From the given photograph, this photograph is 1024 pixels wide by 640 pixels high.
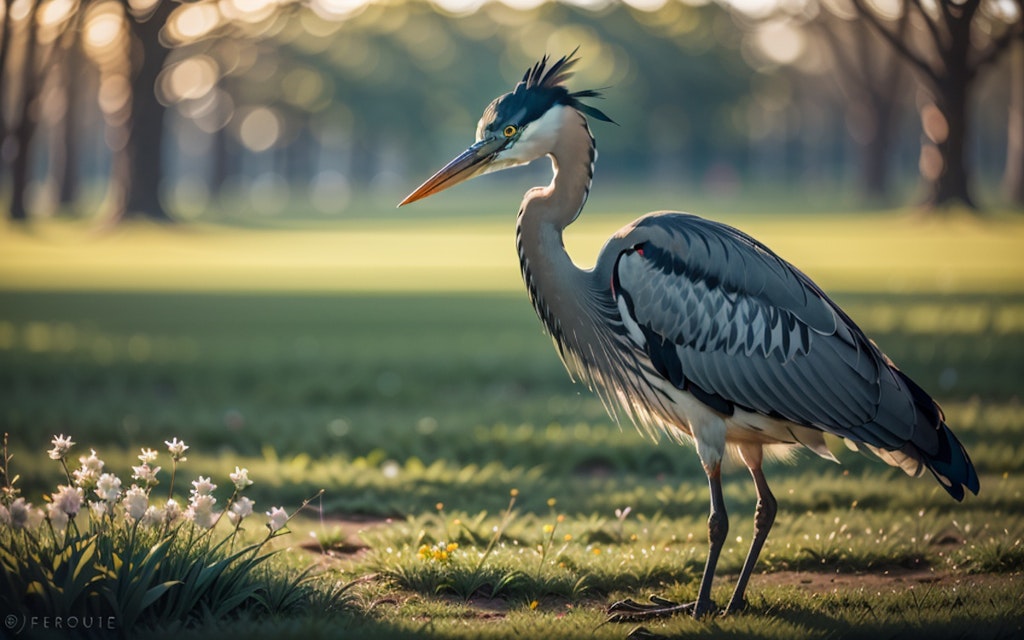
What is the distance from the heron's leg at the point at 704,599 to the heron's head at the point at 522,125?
5.91 feet

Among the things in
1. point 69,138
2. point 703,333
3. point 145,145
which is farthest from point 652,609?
point 69,138

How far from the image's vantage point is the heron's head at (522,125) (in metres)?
6.35

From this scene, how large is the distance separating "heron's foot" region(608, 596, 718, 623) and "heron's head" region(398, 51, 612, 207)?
7.16 feet

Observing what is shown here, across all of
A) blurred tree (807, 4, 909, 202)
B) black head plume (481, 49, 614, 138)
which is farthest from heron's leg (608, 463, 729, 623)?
blurred tree (807, 4, 909, 202)

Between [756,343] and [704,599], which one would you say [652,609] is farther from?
[756,343]

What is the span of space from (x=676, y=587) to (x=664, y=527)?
4.45 feet

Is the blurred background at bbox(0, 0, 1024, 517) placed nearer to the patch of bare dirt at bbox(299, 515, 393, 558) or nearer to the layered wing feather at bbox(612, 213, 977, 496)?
the patch of bare dirt at bbox(299, 515, 393, 558)

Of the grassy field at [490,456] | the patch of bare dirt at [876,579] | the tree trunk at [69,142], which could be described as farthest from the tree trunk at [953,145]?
the tree trunk at [69,142]

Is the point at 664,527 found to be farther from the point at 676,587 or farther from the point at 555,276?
the point at 555,276

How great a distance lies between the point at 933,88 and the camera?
2752cm

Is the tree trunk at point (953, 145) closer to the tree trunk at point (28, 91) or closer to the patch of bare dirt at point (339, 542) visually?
the tree trunk at point (28, 91)

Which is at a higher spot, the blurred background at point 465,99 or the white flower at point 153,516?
the blurred background at point 465,99

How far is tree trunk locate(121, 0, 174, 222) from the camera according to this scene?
123 feet

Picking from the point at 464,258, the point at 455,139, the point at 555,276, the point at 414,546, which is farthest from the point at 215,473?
the point at 455,139
